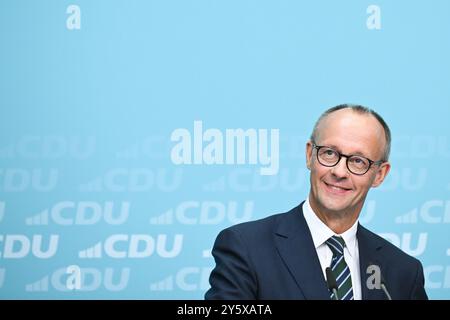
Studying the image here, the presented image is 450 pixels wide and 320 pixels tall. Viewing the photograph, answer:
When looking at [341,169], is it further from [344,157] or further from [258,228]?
[258,228]

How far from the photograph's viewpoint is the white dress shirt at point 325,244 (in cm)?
220

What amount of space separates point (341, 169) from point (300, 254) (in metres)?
0.30

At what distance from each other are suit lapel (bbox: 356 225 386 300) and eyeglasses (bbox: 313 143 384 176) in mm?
240

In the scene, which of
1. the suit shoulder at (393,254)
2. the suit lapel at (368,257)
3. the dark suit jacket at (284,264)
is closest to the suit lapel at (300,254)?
the dark suit jacket at (284,264)

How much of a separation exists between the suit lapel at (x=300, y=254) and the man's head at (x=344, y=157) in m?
0.10

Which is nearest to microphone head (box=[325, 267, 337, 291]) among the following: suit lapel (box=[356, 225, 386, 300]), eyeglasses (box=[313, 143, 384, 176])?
suit lapel (box=[356, 225, 386, 300])

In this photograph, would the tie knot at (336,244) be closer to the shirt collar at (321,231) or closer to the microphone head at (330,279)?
the shirt collar at (321,231)

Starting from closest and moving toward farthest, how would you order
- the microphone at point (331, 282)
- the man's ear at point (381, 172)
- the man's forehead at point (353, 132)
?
the microphone at point (331, 282), the man's forehead at point (353, 132), the man's ear at point (381, 172)

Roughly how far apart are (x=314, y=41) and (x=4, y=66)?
1613mm

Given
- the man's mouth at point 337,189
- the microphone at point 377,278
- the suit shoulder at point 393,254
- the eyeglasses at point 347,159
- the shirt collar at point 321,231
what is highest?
the eyeglasses at point 347,159

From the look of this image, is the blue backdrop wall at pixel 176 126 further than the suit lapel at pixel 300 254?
Yes

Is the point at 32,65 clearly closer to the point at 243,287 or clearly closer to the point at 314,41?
the point at 314,41

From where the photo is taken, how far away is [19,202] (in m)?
3.50

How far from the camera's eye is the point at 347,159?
2.19 metres
